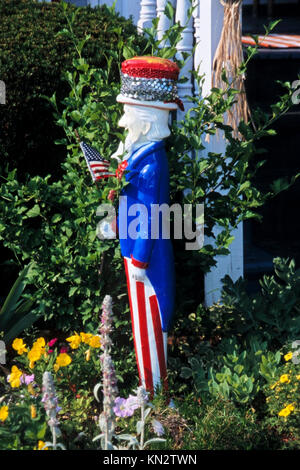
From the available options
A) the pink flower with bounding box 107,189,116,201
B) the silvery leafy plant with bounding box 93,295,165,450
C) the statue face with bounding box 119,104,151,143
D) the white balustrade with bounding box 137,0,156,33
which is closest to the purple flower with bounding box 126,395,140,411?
the silvery leafy plant with bounding box 93,295,165,450

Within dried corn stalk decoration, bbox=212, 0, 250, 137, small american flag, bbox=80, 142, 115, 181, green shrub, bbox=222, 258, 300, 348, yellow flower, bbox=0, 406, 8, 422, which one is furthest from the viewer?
dried corn stalk decoration, bbox=212, 0, 250, 137

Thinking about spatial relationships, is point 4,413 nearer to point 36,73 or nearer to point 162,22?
point 36,73

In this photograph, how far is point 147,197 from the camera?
3.26m

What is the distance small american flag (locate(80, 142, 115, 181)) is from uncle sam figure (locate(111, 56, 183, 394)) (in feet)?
0.30

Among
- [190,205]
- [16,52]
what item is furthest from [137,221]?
[16,52]

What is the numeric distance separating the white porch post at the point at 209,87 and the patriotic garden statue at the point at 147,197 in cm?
109

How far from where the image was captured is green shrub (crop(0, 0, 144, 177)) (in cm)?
418

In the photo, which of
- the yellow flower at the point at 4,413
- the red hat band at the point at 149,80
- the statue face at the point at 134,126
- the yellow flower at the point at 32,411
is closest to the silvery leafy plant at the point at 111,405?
the yellow flower at the point at 32,411

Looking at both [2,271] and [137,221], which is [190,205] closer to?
[137,221]

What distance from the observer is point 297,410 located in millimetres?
3193

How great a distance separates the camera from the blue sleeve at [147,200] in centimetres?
324

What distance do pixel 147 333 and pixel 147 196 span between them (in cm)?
67

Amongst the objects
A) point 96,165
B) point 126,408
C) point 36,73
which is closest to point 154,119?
point 96,165

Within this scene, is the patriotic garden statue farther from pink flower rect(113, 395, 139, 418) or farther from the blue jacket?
pink flower rect(113, 395, 139, 418)
